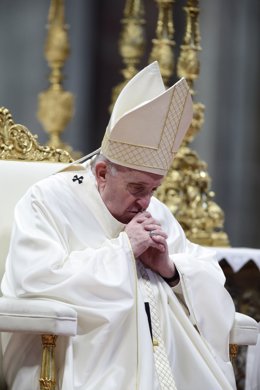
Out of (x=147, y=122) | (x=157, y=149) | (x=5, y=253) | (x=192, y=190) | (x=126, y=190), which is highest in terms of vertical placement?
(x=147, y=122)

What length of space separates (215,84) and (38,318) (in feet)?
18.9

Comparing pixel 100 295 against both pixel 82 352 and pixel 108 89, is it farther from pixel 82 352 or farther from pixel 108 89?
pixel 108 89

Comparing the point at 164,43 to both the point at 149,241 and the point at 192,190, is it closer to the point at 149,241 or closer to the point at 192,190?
the point at 192,190

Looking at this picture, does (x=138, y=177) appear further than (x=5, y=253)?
No

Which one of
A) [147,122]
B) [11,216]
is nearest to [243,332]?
[147,122]

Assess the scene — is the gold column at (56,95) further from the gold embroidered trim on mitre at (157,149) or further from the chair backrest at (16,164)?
the gold embroidered trim on mitre at (157,149)

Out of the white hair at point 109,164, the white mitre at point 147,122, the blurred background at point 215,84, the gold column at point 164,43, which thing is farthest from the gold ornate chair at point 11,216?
the blurred background at point 215,84

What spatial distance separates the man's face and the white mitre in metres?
0.03

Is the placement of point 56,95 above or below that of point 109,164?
below

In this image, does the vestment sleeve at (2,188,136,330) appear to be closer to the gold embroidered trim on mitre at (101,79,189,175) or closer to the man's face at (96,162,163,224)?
the man's face at (96,162,163,224)

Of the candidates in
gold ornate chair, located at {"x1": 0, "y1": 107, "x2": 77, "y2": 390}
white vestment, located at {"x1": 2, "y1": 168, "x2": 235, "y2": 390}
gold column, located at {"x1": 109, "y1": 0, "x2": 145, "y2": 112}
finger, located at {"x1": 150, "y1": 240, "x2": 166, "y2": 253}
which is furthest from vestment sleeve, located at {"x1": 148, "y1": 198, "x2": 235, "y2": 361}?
gold column, located at {"x1": 109, "y1": 0, "x2": 145, "y2": 112}

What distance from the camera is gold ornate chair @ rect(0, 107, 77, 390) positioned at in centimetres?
469

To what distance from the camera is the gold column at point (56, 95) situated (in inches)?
325

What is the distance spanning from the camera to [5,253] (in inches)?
211
